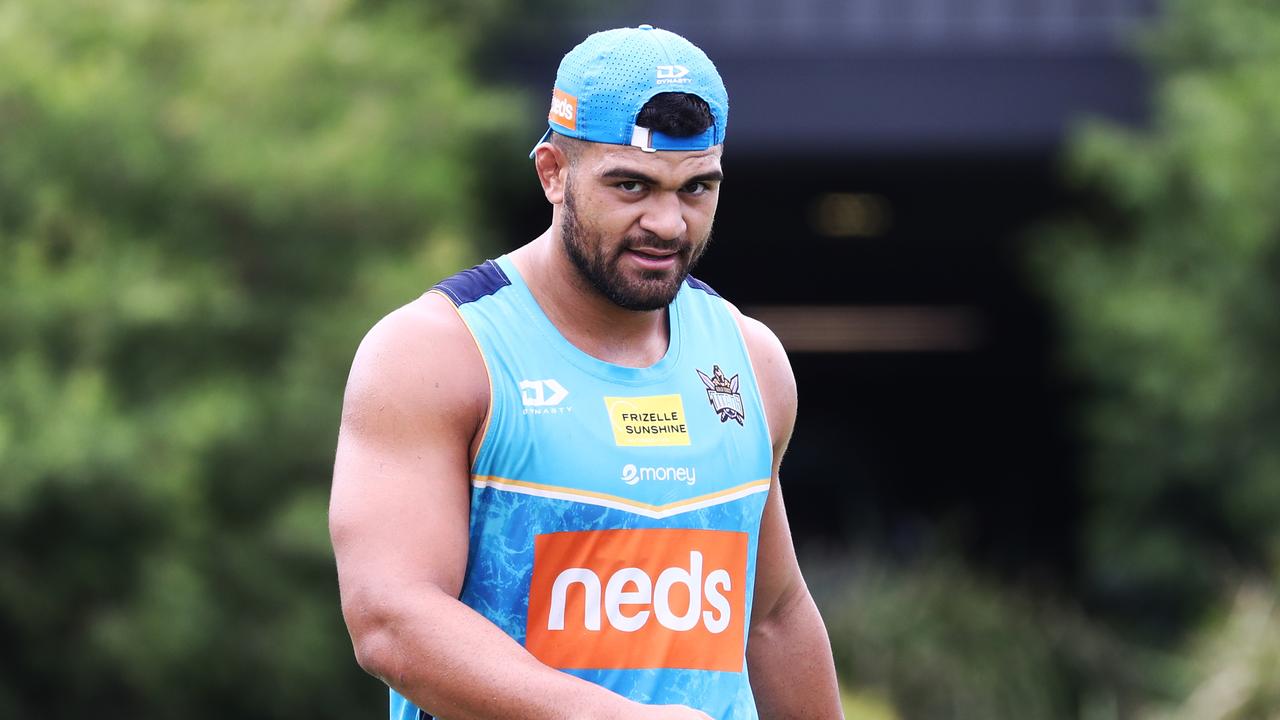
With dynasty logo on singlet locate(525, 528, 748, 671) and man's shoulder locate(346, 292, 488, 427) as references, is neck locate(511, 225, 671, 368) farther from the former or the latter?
dynasty logo on singlet locate(525, 528, 748, 671)

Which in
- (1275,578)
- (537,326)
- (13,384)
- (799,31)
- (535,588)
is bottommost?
(1275,578)

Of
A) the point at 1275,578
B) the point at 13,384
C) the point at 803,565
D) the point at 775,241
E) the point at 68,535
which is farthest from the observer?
the point at 775,241

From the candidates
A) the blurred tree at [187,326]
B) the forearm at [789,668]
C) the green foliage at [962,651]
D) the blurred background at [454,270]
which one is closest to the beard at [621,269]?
the forearm at [789,668]

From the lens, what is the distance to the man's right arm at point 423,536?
2.64 metres

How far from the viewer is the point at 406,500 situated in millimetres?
2744

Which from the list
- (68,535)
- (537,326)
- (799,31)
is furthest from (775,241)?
(537,326)

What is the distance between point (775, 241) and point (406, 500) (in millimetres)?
14676

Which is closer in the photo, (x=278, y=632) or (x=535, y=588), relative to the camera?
(x=535, y=588)

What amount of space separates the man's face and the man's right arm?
28 cm

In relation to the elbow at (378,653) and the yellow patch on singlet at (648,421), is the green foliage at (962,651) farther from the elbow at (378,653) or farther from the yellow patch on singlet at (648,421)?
the elbow at (378,653)

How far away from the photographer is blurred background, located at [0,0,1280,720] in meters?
8.54

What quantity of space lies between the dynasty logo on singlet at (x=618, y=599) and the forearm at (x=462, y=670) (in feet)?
0.69

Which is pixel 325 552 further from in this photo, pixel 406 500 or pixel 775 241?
pixel 775 241

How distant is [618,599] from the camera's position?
9.56 ft
